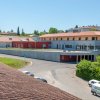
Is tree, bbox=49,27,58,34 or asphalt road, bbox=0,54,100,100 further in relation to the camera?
tree, bbox=49,27,58,34

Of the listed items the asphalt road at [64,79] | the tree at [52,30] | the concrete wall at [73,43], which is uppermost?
the tree at [52,30]

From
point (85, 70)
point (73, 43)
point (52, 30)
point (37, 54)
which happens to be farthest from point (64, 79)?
point (52, 30)

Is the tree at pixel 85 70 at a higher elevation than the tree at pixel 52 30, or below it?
below

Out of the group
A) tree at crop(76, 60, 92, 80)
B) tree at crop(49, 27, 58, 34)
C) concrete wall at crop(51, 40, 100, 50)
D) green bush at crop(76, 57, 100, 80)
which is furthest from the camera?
tree at crop(49, 27, 58, 34)

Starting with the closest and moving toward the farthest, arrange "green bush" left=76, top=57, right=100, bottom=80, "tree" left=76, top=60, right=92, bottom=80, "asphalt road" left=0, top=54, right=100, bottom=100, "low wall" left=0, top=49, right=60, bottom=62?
"asphalt road" left=0, top=54, right=100, bottom=100 → "green bush" left=76, top=57, right=100, bottom=80 → "tree" left=76, top=60, right=92, bottom=80 → "low wall" left=0, top=49, right=60, bottom=62

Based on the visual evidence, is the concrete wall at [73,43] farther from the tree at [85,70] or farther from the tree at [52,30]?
the tree at [52,30]

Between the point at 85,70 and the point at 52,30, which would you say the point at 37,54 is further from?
the point at 52,30

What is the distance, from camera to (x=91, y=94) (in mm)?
37625

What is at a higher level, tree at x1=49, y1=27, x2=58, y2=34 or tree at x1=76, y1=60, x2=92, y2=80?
tree at x1=49, y1=27, x2=58, y2=34

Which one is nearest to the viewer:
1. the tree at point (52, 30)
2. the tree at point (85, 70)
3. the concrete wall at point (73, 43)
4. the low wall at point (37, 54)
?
the tree at point (85, 70)

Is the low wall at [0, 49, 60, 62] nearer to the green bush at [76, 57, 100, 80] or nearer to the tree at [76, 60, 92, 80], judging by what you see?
the tree at [76, 60, 92, 80]

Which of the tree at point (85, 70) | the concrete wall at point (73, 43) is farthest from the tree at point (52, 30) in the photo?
the tree at point (85, 70)

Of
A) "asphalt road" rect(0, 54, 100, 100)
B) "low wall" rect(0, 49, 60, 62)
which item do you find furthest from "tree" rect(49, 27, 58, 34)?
"asphalt road" rect(0, 54, 100, 100)

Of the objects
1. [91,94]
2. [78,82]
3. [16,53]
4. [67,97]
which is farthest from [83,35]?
[67,97]
